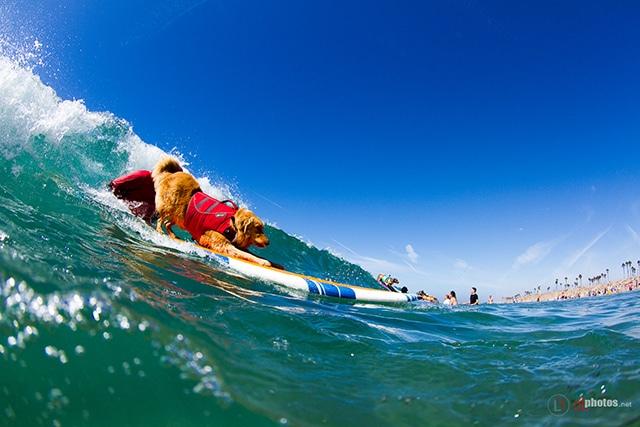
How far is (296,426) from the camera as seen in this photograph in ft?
7.44

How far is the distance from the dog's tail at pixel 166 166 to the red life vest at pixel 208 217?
128 centimetres

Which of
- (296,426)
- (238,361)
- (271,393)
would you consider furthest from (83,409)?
(296,426)

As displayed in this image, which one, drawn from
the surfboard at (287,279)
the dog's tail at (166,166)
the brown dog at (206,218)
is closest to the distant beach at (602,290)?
the surfboard at (287,279)

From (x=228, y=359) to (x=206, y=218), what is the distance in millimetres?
4995

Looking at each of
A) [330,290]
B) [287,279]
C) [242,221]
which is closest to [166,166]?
[242,221]

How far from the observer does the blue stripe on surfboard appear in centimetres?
612

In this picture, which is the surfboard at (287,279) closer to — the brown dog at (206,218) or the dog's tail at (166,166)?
the brown dog at (206,218)

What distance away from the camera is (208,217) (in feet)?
23.6

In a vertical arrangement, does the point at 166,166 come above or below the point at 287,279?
above

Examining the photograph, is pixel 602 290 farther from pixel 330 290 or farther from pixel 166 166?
pixel 166 166

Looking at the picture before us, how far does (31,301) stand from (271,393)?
1800 millimetres

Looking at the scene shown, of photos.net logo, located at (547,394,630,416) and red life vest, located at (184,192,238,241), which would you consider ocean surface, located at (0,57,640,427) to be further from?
red life vest, located at (184,192,238,241)

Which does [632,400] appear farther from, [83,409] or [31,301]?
[31,301]

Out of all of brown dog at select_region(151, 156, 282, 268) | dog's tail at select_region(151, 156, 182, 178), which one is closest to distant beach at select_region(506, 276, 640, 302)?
brown dog at select_region(151, 156, 282, 268)
